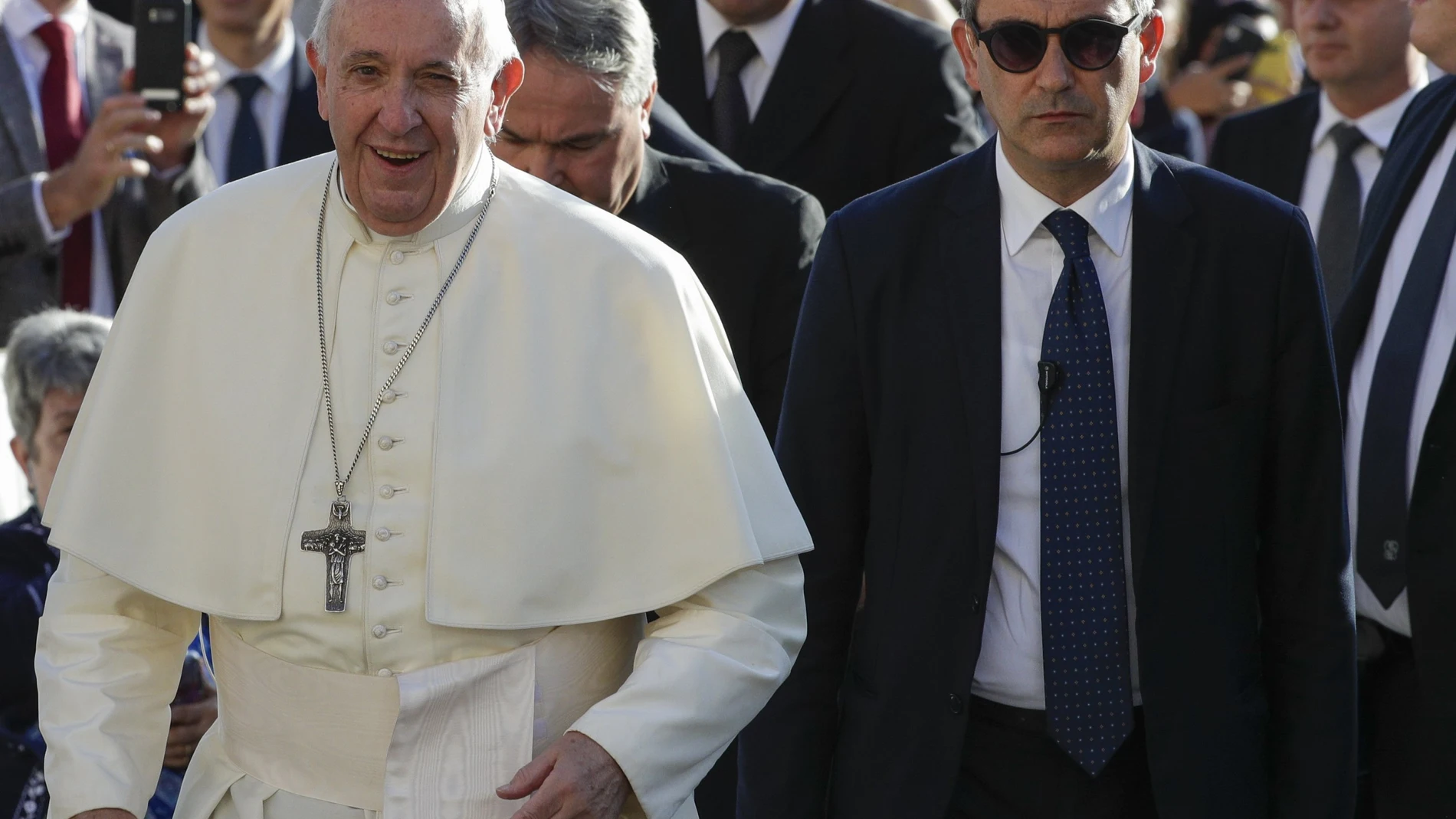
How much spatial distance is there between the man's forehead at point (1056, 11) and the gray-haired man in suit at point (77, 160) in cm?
290

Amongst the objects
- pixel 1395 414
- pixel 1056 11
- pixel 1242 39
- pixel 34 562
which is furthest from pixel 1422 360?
pixel 1242 39

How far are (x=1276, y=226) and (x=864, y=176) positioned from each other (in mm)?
1869

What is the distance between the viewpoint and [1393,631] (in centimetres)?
433

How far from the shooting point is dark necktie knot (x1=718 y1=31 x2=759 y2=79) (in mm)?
5211

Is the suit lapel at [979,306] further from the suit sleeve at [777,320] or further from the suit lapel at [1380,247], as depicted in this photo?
the suit lapel at [1380,247]

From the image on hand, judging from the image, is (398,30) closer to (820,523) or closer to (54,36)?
(820,523)

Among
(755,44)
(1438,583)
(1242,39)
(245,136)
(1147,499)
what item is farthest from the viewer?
(1242,39)

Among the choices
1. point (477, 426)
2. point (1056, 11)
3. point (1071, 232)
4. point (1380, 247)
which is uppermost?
point (1056, 11)

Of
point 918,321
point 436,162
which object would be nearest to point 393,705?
point 436,162

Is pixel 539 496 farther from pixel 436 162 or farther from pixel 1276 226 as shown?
pixel 1276 226

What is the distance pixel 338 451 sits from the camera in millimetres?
2967

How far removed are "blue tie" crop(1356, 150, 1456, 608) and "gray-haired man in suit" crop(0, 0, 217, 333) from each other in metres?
3.22

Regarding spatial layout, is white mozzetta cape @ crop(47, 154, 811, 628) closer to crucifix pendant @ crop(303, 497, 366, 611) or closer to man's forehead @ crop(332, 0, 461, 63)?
crucifix pendant @ crop(303, 497, 366, 611)

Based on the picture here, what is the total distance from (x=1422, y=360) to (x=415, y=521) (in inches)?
96.1
